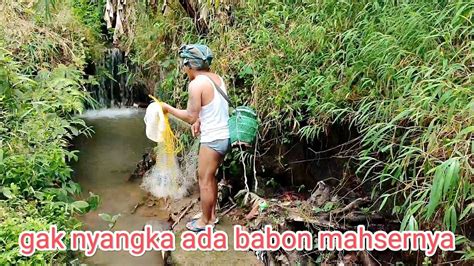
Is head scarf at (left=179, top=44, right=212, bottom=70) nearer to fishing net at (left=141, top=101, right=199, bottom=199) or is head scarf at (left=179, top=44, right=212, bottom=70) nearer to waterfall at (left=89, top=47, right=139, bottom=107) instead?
fishing net at (left=141, top=101, right=199, bottom=199)

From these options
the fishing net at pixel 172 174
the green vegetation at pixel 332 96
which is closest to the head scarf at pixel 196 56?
the fishing net at pixel 172 174

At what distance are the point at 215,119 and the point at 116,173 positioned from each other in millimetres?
2966

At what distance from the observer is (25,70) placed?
5414 mm

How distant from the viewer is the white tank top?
338 centimetres

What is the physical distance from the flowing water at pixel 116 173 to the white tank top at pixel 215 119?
Result: 1.41 metres

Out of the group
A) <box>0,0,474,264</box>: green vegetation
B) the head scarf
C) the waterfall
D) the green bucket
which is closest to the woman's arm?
the head scarf

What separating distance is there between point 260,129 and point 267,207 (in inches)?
32.1

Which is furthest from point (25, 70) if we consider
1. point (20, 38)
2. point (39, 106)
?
point (39, 106)

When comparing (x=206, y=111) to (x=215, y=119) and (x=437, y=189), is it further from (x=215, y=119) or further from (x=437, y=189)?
(x=437, y=189)

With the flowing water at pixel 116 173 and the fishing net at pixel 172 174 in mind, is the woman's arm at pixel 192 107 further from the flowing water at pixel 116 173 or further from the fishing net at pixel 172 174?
the flowing water at pixel 116 173

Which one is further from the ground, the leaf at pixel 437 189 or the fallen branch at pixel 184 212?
the leaf at pixel 437 189

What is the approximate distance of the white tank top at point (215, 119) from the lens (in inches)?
133

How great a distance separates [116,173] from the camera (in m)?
5.98

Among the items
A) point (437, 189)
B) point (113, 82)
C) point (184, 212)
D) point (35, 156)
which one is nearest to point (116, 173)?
point (184, 212)
